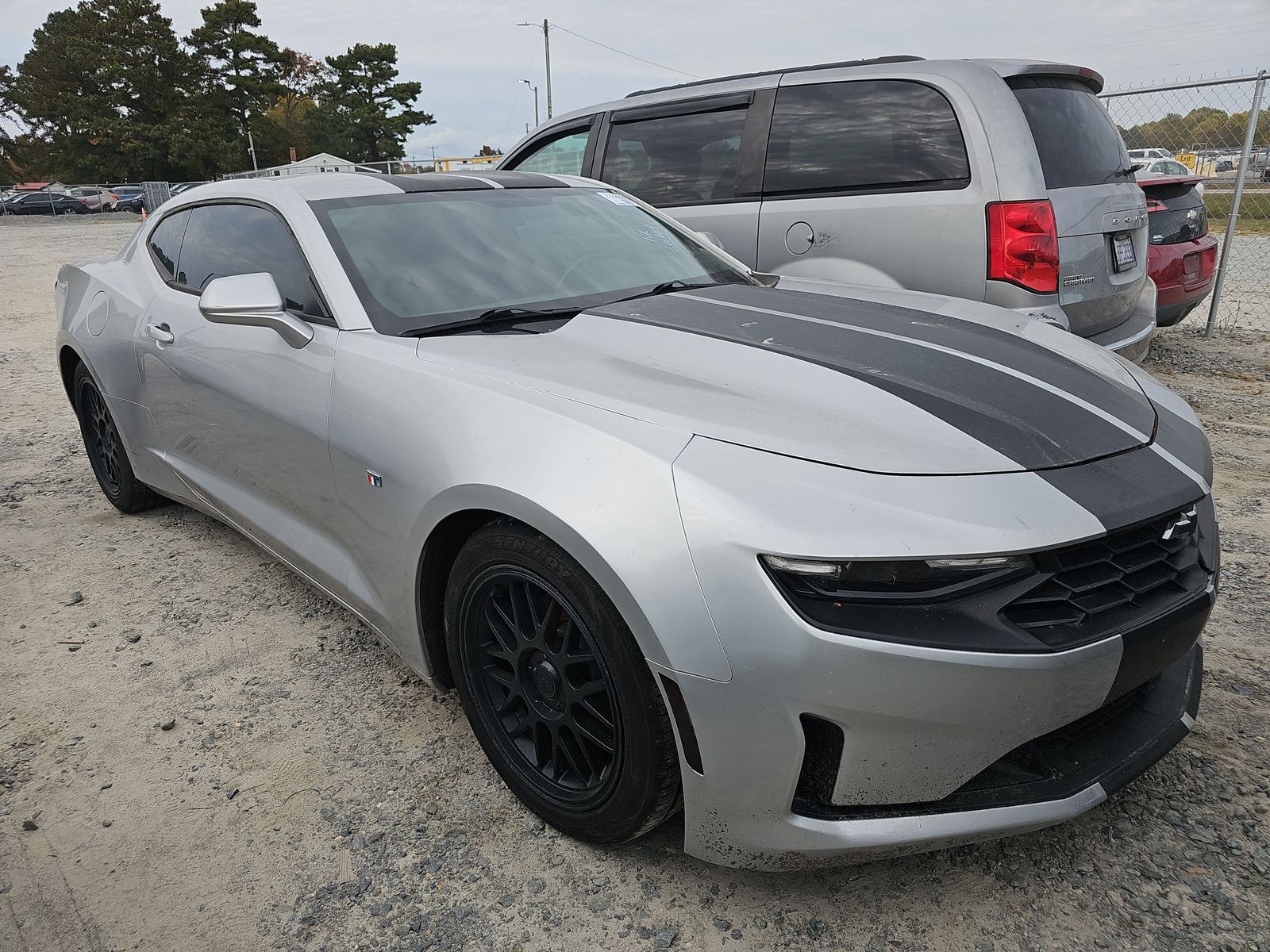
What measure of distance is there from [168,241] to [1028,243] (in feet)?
11.5

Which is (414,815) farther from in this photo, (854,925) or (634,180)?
(634,180)

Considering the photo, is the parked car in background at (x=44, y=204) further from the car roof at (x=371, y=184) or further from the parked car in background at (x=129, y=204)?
the car roof at (x=371, y=184)

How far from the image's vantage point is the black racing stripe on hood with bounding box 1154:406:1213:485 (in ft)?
6.44

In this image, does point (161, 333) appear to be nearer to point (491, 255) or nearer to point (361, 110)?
point (491, 255)

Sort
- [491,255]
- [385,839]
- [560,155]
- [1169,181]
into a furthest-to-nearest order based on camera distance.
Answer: [1169,181] < [560,155] < [491,255] < [385,839]

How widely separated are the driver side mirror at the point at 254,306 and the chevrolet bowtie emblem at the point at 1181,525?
2138 mm

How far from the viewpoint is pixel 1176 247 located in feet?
20.3

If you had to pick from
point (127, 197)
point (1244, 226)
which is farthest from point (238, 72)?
point (1244, 226)

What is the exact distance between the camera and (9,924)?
188 centimetres

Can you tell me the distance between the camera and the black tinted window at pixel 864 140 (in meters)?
3.98

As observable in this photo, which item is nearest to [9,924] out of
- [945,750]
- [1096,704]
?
[945,750]

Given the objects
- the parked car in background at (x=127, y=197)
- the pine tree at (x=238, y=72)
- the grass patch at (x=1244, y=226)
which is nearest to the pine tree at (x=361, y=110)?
the pine tree at (x=238, y=72)

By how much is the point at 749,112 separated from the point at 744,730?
12.6 feet

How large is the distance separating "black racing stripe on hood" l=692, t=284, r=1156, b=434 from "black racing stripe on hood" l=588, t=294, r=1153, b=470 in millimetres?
75
